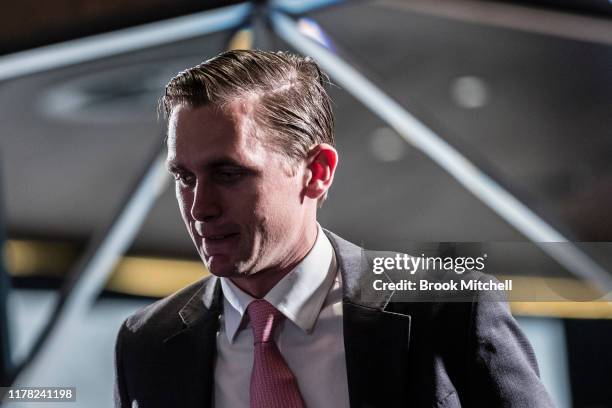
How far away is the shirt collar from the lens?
1560 millimetres

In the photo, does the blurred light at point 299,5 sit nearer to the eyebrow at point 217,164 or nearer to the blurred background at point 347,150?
the blurred background at point 347,150

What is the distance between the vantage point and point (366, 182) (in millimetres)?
1873

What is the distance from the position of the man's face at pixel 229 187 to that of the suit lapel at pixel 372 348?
184 millimetres

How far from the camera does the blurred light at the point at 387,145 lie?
6.15 feet

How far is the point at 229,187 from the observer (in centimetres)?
154

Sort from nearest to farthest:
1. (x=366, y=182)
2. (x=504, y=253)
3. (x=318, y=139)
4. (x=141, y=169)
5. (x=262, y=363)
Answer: (x=262, y=363) → (x=318, y=139) → (x=504, y=253) → (x=366, y=182) → (x=141, y=169)

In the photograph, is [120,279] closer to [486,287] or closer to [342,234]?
[342,234]

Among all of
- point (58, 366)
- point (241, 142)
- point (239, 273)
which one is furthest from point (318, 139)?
point (58, 366)

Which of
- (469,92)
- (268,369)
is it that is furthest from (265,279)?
(469,92)

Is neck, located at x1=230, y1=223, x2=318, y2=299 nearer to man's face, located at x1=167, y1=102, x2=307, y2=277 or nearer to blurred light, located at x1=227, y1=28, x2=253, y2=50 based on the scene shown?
man's face, located at x1=167, y1=102, x2=307, y2=277

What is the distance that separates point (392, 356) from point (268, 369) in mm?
245

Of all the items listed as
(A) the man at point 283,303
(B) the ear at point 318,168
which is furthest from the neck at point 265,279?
(B) the ear at point 318,168

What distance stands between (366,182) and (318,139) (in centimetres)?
28

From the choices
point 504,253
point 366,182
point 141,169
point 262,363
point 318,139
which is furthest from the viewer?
point 141,169
